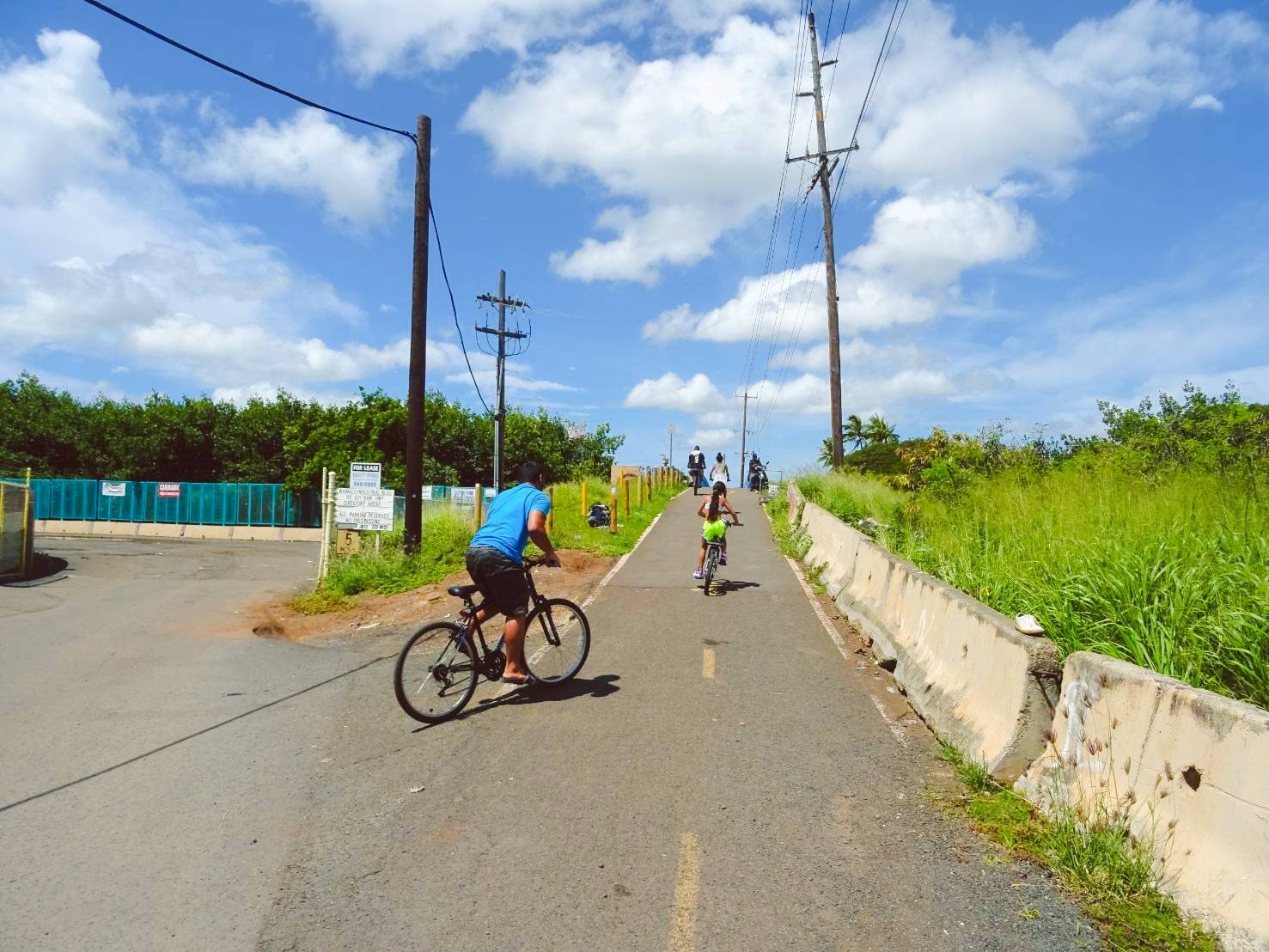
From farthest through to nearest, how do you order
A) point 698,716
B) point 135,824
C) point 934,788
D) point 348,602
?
point 348,602 → point 698,716 → point 934,788 → point 135,824

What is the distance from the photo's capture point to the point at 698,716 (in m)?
6.95

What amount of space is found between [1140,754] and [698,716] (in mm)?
3454

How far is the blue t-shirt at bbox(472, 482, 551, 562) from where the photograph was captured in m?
7.17

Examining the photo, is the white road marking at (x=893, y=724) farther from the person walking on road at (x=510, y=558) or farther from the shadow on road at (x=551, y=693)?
the person walking on road at (x=510, y=558)

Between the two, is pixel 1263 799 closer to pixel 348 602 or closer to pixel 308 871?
pixel 308 871

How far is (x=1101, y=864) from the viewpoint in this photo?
13.5ft

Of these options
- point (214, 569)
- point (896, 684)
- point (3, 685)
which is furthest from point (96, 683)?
point (214, 569)

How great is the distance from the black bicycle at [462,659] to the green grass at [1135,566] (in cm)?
381

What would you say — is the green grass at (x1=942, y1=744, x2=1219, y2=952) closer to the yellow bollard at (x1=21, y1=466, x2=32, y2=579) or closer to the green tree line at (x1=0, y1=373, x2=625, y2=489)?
the yellow bollard at (x1=21, y1=466, x2=32, y2=579)

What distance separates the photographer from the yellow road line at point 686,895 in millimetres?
3646

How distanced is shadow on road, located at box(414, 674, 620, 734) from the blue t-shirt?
1.26 metres

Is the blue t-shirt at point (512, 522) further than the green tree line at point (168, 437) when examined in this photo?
No

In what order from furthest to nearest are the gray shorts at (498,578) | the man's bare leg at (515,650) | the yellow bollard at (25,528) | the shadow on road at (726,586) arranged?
the yellow bollard at (25,528) → the shadow on road at (726,586) → the man's bare leg at (515,650) → the gray shorts at (498,578)

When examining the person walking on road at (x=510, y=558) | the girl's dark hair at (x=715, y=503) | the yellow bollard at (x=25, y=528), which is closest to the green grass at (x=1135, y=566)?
the girl's dark hair at (x=715, y=503)
